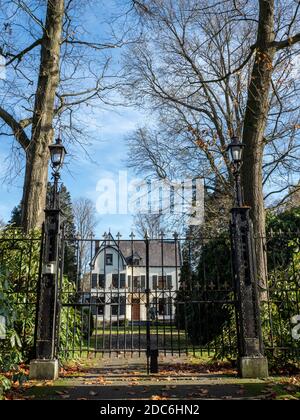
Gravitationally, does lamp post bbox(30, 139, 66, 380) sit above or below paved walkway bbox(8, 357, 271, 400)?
above

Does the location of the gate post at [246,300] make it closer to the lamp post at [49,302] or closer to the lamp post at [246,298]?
the lamp post at [246,298]

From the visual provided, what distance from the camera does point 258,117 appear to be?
9383mm

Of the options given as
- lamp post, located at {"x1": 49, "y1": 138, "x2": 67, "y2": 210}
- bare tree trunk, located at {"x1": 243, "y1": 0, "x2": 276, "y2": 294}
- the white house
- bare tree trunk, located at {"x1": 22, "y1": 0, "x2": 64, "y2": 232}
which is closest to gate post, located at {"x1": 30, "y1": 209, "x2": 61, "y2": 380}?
lamp post, located at {"x1": 49, "y1": 138, "x2": 67, "y2": 210}

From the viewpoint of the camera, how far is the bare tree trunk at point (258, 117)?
357 inches

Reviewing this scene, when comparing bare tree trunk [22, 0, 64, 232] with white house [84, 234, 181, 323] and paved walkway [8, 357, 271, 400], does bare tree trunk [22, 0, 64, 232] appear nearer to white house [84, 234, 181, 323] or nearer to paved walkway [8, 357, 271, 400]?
white house [84, 234, 181, 323]

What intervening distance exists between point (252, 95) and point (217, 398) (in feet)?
22.8

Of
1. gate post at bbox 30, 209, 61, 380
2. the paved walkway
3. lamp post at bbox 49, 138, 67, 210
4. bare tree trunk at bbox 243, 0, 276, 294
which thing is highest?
bare tree trunk at bbox 243, 0, 276, 294

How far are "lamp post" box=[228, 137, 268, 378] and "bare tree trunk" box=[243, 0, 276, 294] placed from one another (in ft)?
6.39

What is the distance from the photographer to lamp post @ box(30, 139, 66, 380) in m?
6.40

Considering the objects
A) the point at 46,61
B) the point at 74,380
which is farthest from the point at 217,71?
the point at 74,380

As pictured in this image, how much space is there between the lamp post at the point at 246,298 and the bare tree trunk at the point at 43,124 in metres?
4.40

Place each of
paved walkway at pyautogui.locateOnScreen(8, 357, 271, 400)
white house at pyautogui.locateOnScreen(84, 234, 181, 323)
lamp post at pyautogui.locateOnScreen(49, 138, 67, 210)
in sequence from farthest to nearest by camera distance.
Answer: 1. white house at pyautogui.locateOnScreen(84, 234, 181, 323)
2. lamp post at pyautogui.locateOnScreen(49, 138, 67, 210)
3. paved walkway at pyautogui.locateOnScreen(8, 357, 271, 400)

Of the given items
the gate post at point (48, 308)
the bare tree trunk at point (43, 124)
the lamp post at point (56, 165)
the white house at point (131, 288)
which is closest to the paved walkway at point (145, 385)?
the gate post at point (48, 308)

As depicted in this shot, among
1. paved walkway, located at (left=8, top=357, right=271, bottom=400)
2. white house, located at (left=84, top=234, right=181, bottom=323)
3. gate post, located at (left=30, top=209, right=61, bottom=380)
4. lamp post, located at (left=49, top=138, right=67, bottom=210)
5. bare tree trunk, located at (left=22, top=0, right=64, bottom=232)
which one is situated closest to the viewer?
paved walkway, located at (left=8, top=357, right=271, bottom=400)
